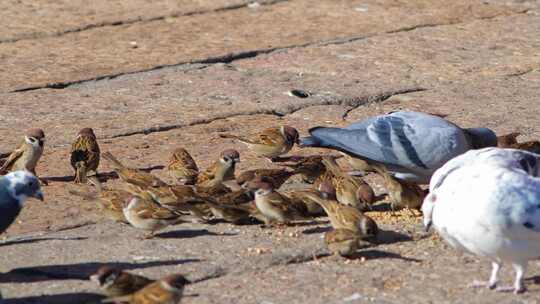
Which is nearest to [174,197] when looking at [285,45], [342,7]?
[285,45]

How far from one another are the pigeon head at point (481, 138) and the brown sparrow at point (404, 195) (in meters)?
0.71

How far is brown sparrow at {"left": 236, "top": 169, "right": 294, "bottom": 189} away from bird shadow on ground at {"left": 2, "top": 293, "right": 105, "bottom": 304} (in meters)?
1.83

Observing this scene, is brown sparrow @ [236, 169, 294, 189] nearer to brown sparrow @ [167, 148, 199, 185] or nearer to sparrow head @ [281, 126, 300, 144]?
brown sparrow @ [167, 148, 199, 185]

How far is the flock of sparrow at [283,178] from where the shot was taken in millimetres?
7430

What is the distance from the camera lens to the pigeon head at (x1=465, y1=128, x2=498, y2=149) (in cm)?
867

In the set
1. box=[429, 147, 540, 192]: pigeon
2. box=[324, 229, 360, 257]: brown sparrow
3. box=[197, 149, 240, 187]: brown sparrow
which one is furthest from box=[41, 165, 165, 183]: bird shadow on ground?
box=[429, 147, 540, 192]: pigeon

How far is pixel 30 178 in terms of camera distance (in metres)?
7.41

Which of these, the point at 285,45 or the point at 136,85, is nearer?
the point at 136,85

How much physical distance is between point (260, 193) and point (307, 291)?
122cm

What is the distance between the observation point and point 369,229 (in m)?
7.24

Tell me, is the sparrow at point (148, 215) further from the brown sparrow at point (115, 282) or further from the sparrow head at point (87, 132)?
the sparrow head at point (87, 132)

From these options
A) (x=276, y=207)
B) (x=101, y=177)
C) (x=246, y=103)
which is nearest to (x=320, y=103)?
(x=246, y=103)

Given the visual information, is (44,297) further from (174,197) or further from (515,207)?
(515,207)

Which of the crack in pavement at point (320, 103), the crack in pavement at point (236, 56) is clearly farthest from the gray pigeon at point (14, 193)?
the crack in pavement at point (236, 56)
